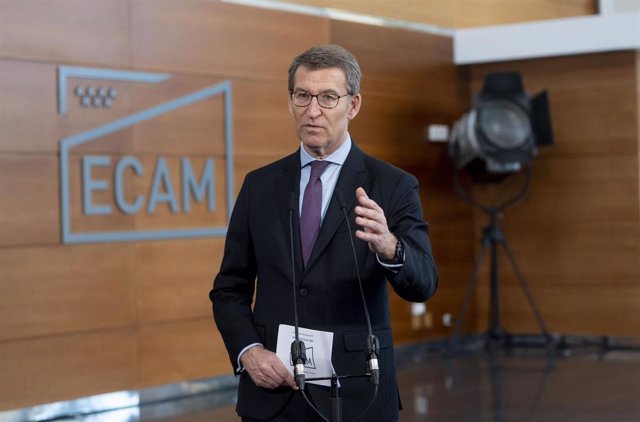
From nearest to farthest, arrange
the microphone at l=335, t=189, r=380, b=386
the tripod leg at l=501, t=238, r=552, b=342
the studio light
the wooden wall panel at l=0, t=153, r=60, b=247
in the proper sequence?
the microphone at l=335, t=189, r=380, b=386 < the wooden wall panel at l=0, t=153, r=60, b=247 < the studio light < the tripod leg at l=501, t=238, r=552, b=342

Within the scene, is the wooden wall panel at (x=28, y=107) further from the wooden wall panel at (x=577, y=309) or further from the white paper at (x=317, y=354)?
the wooden wall panel at (x=577, y=309)

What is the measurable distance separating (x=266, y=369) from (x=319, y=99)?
0.58m

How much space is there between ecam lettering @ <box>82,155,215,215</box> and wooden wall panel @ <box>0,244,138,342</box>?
25 centimetres

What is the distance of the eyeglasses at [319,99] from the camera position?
2324 mm

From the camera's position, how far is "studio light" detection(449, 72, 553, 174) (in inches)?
317

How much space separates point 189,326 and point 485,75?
11.7 feet

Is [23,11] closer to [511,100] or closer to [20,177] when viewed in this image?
[20,177]

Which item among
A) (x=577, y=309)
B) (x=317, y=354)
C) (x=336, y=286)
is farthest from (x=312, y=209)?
(x=577, y=309)

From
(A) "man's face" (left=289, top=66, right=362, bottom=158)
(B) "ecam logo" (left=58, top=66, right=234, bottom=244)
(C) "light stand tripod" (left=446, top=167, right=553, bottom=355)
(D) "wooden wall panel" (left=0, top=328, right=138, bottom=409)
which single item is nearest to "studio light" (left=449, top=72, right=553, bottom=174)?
(C) "light stand tripod" (left=446, top=167, right=553, bottom=355)

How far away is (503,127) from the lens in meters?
8.13

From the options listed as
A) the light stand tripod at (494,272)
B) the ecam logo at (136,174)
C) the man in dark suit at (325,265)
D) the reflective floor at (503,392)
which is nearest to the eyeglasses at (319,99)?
the man in dark suit at (325,265)

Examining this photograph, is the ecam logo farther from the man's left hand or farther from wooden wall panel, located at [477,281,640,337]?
the man's left hand

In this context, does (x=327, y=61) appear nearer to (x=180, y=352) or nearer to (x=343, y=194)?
(x=343, y=194)

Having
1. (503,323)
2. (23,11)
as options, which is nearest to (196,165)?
(23,11)
